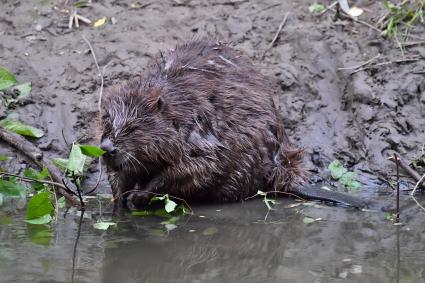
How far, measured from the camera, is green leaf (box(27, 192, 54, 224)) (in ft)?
13.8

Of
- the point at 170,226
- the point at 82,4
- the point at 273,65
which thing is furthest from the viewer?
the point at 82,4

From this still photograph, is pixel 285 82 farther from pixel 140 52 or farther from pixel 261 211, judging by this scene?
pixel 261 211

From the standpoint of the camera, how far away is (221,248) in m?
3.97

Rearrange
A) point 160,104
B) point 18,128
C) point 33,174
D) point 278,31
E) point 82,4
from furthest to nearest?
point 82,4
point 278,31
point 18,128
point 33,174
point 160,104

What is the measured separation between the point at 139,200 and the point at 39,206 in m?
0.65

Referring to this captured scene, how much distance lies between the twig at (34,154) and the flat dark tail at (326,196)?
1259 mm

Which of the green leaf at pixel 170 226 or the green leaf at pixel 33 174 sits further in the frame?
the green leaf at pixel 33 174

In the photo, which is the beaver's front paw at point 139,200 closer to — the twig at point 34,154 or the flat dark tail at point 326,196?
the twig at point 34,154

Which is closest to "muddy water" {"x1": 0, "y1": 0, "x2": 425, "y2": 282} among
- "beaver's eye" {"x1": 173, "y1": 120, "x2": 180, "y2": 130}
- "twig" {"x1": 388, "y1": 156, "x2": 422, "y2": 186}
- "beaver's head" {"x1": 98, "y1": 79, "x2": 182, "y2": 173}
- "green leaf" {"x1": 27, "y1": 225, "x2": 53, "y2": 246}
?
"green leaf" {"x1": 27, "y1": 225, "x2": 53, "y2": 246}

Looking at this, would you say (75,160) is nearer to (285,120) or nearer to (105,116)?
(105,116)

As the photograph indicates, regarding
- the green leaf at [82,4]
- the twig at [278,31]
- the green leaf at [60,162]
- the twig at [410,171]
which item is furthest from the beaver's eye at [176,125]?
the green leaf at [82,4]

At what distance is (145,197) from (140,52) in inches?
→ 61.0

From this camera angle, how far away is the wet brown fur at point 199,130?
457 centimetres

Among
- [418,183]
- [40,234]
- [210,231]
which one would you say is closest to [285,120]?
[418,183]
